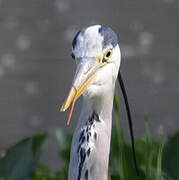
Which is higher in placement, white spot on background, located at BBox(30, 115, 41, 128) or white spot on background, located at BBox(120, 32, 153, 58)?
white spot on background, located at BBox(120, 32, 153, 58)

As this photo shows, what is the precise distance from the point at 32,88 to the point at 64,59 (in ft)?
1.11

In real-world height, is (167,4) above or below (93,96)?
above

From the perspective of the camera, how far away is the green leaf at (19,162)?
176 cm

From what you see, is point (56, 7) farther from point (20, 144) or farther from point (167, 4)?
point (20, 144)

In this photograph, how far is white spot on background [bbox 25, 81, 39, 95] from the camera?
3.80 m

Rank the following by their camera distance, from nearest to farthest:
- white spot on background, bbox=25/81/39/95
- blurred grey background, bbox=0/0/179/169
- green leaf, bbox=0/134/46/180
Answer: green leaf, bbox=0/134/46/180, blurred grey background, bbox=0/0/179/169, white spot on background, bbox=25/81/39/95

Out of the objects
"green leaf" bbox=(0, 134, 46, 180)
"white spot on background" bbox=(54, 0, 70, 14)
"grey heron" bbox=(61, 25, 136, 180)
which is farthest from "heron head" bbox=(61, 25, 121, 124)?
"white spot on background" bbox=(54, 0, 70, 14)

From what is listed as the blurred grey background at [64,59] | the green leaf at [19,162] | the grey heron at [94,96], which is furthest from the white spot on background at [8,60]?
the grey heron at [94,96]

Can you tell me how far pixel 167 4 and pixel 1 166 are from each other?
7.33 ft

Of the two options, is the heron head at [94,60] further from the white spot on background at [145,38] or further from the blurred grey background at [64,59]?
the white spot on background at [145,38]

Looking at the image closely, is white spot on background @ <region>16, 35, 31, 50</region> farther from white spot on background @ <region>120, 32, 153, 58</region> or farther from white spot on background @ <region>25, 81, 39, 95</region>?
white spot on background @ <region>120, 32, 153, 58</region>

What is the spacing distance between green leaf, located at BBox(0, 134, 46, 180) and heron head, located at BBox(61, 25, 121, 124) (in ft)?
2.12

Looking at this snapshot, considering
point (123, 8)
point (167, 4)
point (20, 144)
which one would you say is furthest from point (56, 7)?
point (20, 144)

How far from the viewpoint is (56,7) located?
371cm
